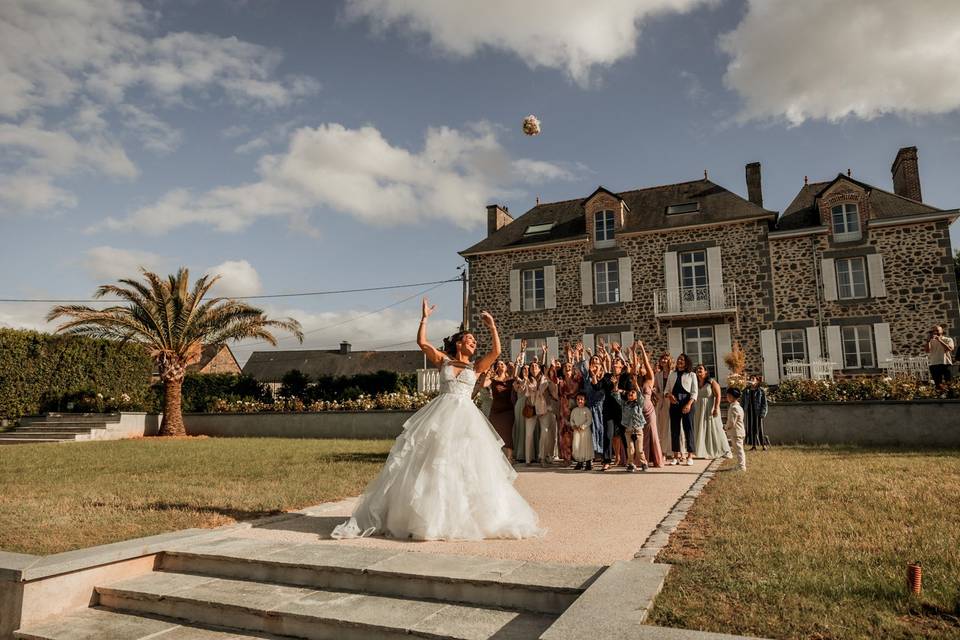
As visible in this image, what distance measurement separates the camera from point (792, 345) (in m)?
21.2

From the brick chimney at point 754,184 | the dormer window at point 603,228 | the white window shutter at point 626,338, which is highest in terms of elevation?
the brick chimney at point 754,184

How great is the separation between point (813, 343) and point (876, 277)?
282 cm

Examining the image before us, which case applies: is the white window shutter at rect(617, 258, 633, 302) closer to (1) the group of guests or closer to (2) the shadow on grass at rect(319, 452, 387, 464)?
(1) the group of guests

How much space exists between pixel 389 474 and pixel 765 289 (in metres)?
19.2

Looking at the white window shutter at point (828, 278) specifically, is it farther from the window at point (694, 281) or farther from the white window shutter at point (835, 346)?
the window at point (694, 281)

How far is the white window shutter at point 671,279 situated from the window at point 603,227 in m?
2.28

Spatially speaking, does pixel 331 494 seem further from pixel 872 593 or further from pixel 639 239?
pixel 639 239

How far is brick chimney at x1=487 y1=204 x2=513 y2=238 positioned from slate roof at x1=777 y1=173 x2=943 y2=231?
35.5 feet

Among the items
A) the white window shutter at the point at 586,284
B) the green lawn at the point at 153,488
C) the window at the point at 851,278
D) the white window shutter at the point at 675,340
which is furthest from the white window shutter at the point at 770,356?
the green lawn at the point at 153,488

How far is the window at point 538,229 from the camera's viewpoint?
2538 cm

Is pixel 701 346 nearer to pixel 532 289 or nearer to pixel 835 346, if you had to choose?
pixel 835 346

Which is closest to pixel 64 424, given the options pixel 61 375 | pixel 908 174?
pixel 61 375

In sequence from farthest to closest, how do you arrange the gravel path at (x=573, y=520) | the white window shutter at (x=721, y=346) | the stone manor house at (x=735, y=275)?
the white window shutter at (x=721, y=346), the stone manor house at (x=735, y=275), the gravel path at (x=573, y=520)

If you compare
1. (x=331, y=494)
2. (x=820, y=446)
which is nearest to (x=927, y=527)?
(x=331, y=494)
